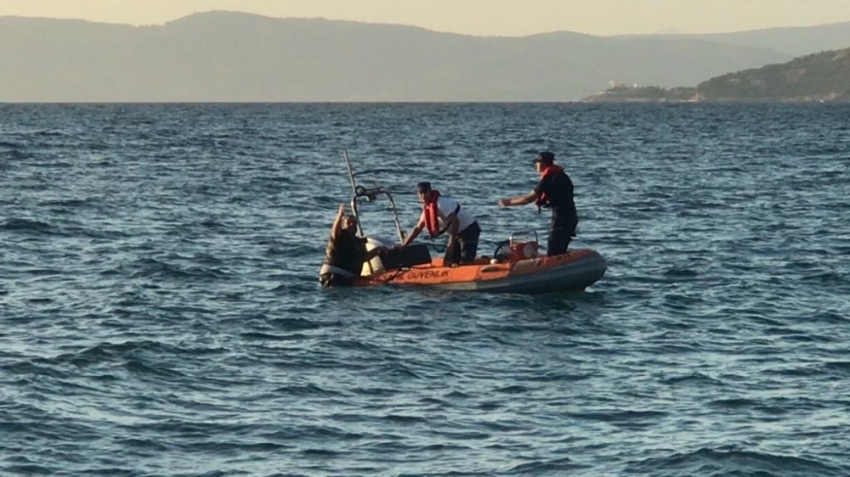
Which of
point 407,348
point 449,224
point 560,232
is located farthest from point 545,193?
point 407,348

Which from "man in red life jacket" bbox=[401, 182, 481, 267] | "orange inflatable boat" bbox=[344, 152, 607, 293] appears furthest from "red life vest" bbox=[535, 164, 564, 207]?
"man in red life jacket" bbox=[401, 182, 481, 267]

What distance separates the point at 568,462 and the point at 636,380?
11.0 feet

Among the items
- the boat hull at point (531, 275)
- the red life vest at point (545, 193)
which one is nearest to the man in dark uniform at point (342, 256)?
the boat hull at point (531, 275)

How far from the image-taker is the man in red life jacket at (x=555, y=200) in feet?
74.7

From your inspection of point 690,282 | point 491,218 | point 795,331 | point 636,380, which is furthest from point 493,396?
point 491,218

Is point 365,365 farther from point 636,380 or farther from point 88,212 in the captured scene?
point 88,212

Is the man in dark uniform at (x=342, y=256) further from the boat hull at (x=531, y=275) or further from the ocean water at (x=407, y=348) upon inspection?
the boat hull at (x=531, y=275)

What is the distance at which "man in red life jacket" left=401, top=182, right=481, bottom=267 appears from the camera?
910 inches

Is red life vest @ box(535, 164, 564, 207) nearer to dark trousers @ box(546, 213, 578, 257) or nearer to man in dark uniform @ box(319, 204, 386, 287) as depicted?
dark trousers @ box(546, 213, 578, 257)

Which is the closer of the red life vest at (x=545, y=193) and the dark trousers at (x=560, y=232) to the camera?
the red life vest at (x=545, y=193)

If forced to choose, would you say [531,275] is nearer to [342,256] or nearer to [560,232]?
[560,232]

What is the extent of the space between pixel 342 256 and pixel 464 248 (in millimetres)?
1774

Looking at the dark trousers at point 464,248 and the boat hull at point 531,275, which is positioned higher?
the dark trousers at point 464,248

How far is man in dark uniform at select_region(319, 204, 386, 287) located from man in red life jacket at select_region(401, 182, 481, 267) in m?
0.79
